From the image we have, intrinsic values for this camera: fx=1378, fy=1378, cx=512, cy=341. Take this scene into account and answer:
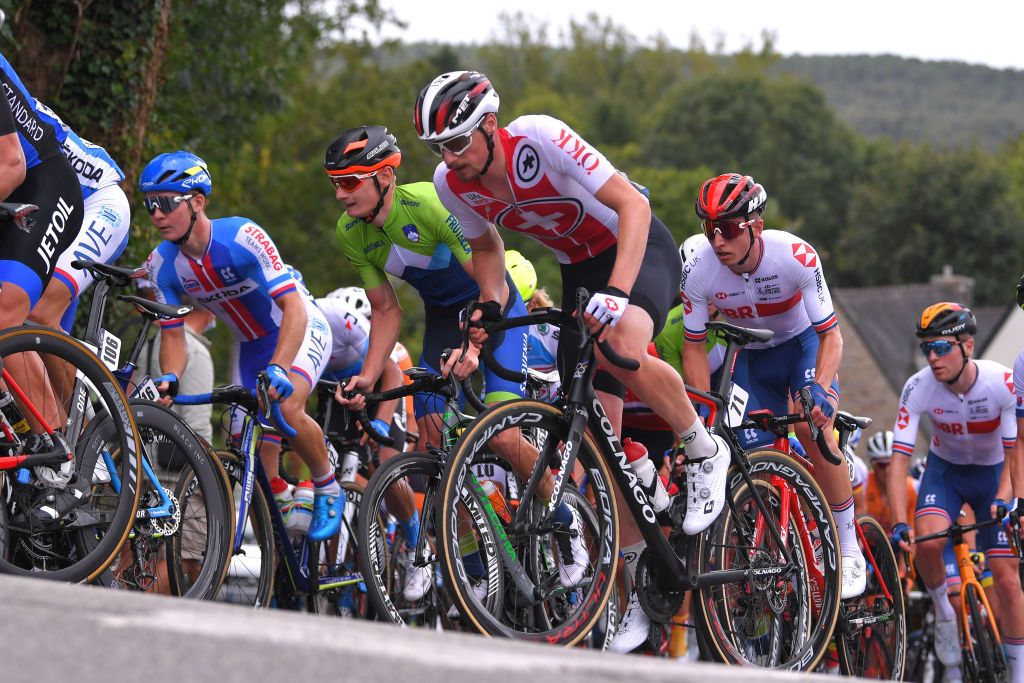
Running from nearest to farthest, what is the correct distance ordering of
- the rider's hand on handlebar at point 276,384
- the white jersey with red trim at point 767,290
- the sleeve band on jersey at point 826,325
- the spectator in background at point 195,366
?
the rider's hand on handlebar at point 276,384 < the sleeve band on jersey at point 826,325 < the white jersey with red trim at point 767,290 < the spectator in background at point 195,366

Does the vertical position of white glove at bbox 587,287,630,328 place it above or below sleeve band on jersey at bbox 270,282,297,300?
below

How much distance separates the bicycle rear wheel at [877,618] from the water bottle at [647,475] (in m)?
2.24

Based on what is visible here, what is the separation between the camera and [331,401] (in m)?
8.19

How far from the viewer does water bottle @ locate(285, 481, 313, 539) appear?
7.55 m

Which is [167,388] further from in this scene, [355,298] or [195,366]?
[355,298]

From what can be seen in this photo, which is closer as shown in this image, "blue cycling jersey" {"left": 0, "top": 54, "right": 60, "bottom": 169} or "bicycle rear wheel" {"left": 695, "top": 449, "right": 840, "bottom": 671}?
"blue cycling jersey" {"left": 0, "top": 54, "right": 60, "bottom": 169}

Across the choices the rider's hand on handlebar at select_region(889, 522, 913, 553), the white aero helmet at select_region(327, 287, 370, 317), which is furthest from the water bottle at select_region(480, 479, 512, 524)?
the white aero helmet at select_region(327, 287, 370, 317)

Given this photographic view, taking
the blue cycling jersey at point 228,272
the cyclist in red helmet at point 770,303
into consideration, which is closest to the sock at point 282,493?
the blue cycling jersey at point 228,272

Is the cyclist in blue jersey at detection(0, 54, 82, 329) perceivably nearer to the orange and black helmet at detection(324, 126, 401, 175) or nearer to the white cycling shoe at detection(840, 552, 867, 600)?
the orange and black helmet at detection(324, 126, 401, 175)

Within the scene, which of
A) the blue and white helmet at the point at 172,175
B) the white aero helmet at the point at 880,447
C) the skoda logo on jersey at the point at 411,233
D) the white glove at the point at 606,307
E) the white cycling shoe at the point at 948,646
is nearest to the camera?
Answer: the white glove at the point at 606,307

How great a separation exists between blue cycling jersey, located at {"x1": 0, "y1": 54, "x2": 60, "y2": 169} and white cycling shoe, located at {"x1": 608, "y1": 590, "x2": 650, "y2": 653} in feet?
10.7

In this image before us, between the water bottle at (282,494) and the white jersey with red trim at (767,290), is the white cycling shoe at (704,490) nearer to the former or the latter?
the white jersey with red trim at (767,290)

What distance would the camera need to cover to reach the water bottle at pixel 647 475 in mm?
6184

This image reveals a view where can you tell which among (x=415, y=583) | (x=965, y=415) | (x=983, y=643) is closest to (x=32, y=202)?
(x=415, y=583)
